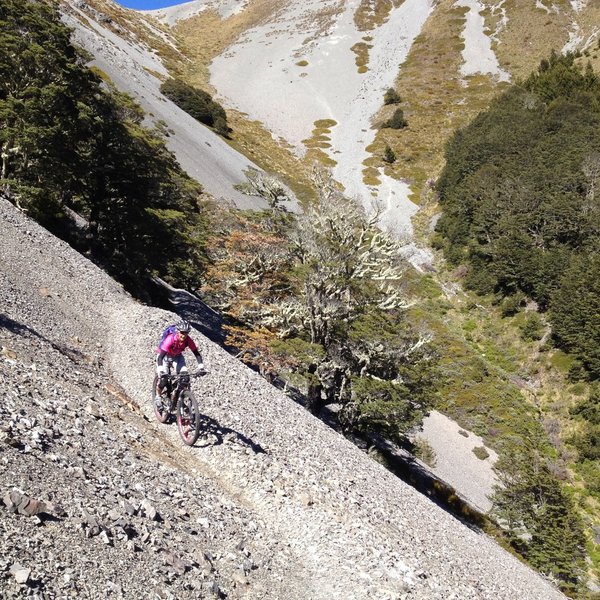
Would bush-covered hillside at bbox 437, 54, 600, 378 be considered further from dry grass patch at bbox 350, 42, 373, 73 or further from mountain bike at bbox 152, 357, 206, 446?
dry grass patch at bbox 350, 42, 373, 73

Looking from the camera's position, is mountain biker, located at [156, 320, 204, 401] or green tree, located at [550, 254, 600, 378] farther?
green tree, located at [550, 254, 600, 378]

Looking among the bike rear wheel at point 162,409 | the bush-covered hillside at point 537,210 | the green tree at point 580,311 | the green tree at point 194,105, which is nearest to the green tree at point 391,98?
the bush-covered hillside at point 537,210

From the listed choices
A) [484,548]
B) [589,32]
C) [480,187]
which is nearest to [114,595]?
[484,548]

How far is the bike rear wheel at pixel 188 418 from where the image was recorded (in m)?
11.6

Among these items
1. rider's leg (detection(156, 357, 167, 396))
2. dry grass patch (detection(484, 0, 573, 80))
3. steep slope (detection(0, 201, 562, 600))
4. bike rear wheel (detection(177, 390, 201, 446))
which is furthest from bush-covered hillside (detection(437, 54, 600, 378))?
dry grass patch (detection(484, 0, 573, 80))

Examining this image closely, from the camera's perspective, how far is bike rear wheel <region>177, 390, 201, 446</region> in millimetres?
11586

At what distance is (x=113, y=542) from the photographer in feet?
23.5

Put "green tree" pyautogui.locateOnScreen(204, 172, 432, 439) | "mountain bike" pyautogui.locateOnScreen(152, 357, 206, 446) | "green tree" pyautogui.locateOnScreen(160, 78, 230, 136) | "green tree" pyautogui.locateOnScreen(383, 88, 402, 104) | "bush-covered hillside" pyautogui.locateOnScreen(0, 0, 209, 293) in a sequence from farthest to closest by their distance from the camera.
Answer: "green tree" pyautogui.locateOnScreen(383, 88, 402, 104), "green tree" pyautogui.locateOnScreen(160, 78, 230, 136), "bush-covered hillside" pyautogui.locateOnScreen(0, 0, 209, 293), "green tree" pyautogui.locateOnScreen(204, 172, 432, 439), "mountain bike" pyautogui.locateOnScreen(152, 357, 206, 446)

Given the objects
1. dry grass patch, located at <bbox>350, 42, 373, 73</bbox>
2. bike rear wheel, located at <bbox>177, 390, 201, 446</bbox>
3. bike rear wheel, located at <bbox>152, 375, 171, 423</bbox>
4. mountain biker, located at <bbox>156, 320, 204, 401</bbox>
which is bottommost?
bike rear wheel, located at <bbox>152, 375, 171, 423</bbox>

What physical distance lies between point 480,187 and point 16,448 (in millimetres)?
61240

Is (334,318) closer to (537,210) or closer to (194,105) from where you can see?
(537,210)

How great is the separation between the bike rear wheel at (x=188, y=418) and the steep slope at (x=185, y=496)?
333 mm

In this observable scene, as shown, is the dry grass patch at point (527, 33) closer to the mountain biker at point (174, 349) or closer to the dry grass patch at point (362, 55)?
the dry grass patch at point (362, 55)

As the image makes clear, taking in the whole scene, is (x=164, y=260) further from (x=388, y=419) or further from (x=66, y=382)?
(x=66, y=382)
